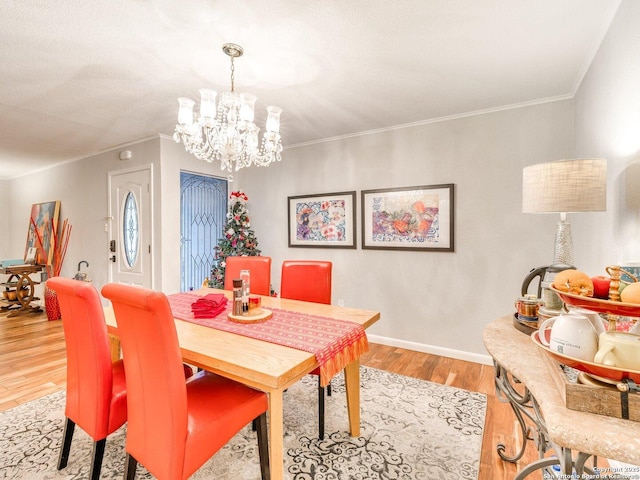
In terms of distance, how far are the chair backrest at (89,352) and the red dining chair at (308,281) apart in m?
1.35

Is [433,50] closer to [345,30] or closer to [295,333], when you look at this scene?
[345,30]

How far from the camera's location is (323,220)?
405 centimetres

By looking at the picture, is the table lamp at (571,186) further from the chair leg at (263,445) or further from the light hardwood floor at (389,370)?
the chair leg at (263,445)

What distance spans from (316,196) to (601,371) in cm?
348

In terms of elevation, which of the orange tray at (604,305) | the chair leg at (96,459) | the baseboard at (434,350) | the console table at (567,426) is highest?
the orange tray at (604,305)

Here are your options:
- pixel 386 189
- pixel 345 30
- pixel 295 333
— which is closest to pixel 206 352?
pixel 295 333

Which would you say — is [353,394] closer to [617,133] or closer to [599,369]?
[599,369]

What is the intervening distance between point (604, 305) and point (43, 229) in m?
7.45

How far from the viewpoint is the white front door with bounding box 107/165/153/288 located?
398cm

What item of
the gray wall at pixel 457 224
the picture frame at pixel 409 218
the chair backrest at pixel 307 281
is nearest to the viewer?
the chair backrest at pixel 307 281

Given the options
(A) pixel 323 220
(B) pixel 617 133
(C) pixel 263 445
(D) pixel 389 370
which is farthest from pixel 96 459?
(B) pixel 617 133

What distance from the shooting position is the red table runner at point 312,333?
1.50 metres

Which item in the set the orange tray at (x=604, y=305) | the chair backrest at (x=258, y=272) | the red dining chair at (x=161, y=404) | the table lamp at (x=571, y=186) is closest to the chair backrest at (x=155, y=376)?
the red dining chair at (x=161, y=404)

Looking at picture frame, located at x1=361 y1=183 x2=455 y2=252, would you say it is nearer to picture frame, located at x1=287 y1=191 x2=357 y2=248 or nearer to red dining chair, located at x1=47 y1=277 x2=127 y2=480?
picture frame, located at x1=287 y1=191 x2=357 y2=248
